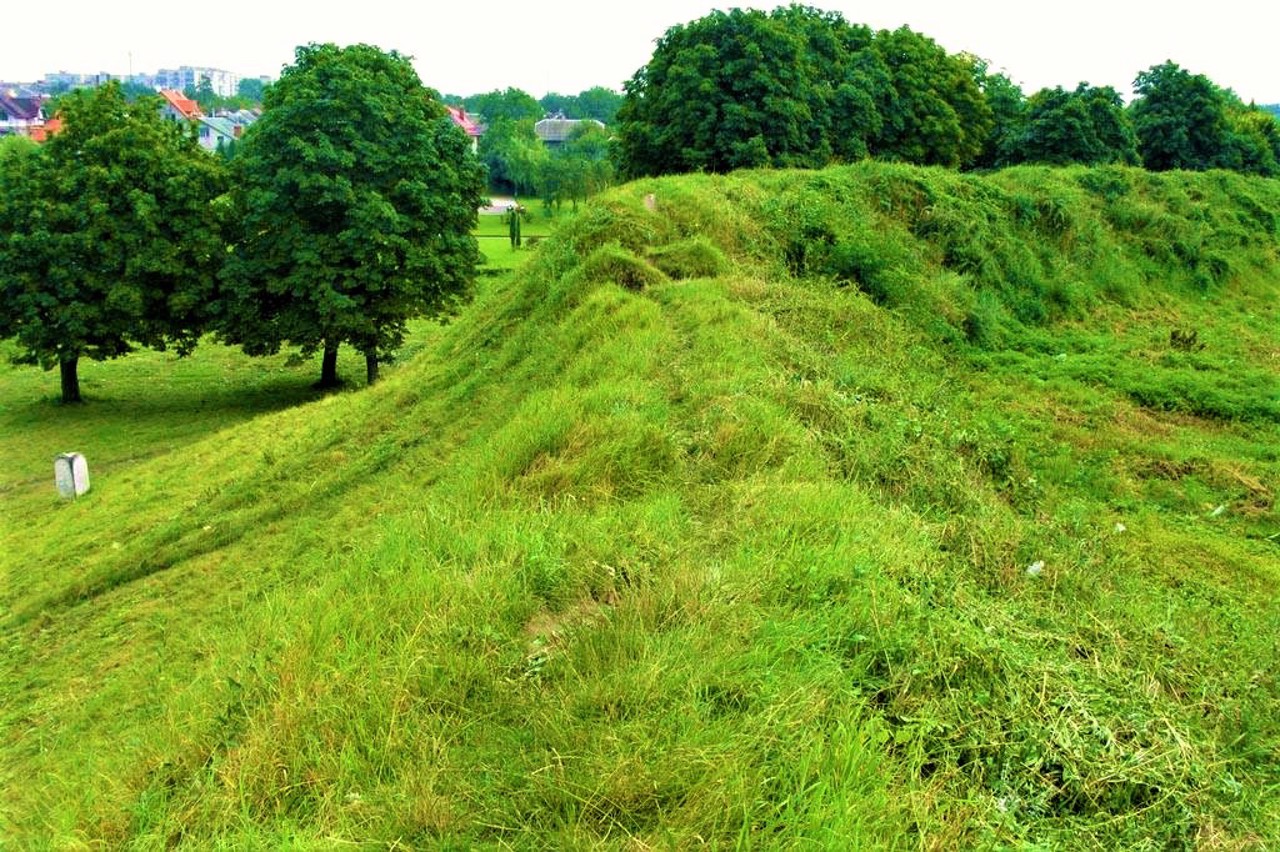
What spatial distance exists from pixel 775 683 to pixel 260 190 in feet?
54.7

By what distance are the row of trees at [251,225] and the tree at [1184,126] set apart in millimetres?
23177

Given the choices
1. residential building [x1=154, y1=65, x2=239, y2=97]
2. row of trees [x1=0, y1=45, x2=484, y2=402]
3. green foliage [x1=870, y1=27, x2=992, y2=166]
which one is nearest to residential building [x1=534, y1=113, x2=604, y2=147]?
green foliage [x1=870, y1=27, x2=992, y2=166]

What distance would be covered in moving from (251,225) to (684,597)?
55.0ft

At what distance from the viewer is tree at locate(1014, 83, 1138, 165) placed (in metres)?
24.1

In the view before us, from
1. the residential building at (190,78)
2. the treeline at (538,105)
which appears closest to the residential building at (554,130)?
the treeline at (538,105)

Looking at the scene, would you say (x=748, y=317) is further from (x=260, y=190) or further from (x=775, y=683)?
(x=260, y=190)

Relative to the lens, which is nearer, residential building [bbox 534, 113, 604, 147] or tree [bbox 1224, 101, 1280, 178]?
tree [bbox 1224, 101, 1280, 178]

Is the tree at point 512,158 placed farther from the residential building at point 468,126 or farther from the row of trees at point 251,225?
the row of trees at point 251,225

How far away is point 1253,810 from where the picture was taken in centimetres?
269

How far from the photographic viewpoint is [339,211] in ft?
54.3

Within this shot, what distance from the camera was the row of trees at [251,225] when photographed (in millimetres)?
16109

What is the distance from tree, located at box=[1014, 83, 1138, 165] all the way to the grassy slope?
16.8m

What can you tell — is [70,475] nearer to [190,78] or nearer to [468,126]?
[468,126]

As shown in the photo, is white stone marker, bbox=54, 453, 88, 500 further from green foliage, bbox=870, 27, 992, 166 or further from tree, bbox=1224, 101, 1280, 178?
tree, bbox=1224, 101, 1280, 178
